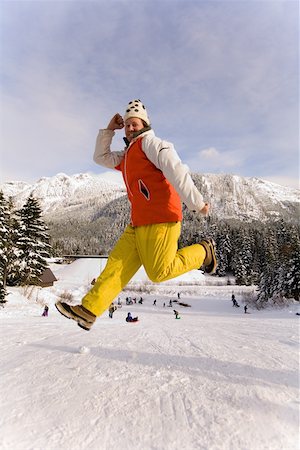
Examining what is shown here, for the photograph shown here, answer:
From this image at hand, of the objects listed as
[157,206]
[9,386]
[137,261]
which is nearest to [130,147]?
[157,206]

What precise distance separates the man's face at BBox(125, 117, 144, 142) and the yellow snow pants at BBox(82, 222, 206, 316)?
1167mm

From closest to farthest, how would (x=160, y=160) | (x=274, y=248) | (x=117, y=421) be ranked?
(x=117, y=421) → (x=160, y=160) → (x=274, y=248)

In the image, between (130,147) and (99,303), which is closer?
(99,303)

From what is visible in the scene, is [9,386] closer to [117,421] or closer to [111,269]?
[117,421]

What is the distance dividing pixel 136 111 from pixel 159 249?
1664mm

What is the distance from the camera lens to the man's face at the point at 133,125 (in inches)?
141

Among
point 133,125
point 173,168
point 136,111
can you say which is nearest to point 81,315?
point 173,168

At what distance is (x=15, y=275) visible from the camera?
27.6 meters

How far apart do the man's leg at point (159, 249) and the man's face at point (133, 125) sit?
1171 millimetres

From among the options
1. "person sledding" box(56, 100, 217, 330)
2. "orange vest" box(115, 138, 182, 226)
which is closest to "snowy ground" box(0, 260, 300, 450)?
"person sledding" box(56, 100, 217, 330)

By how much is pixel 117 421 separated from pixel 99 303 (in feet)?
3.69

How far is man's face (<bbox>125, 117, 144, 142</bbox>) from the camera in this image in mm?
3574

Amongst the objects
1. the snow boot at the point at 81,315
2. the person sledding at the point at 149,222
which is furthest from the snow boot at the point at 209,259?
the snow boot at the point at 81,315

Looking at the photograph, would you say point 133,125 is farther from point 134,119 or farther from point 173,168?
point 173,168
